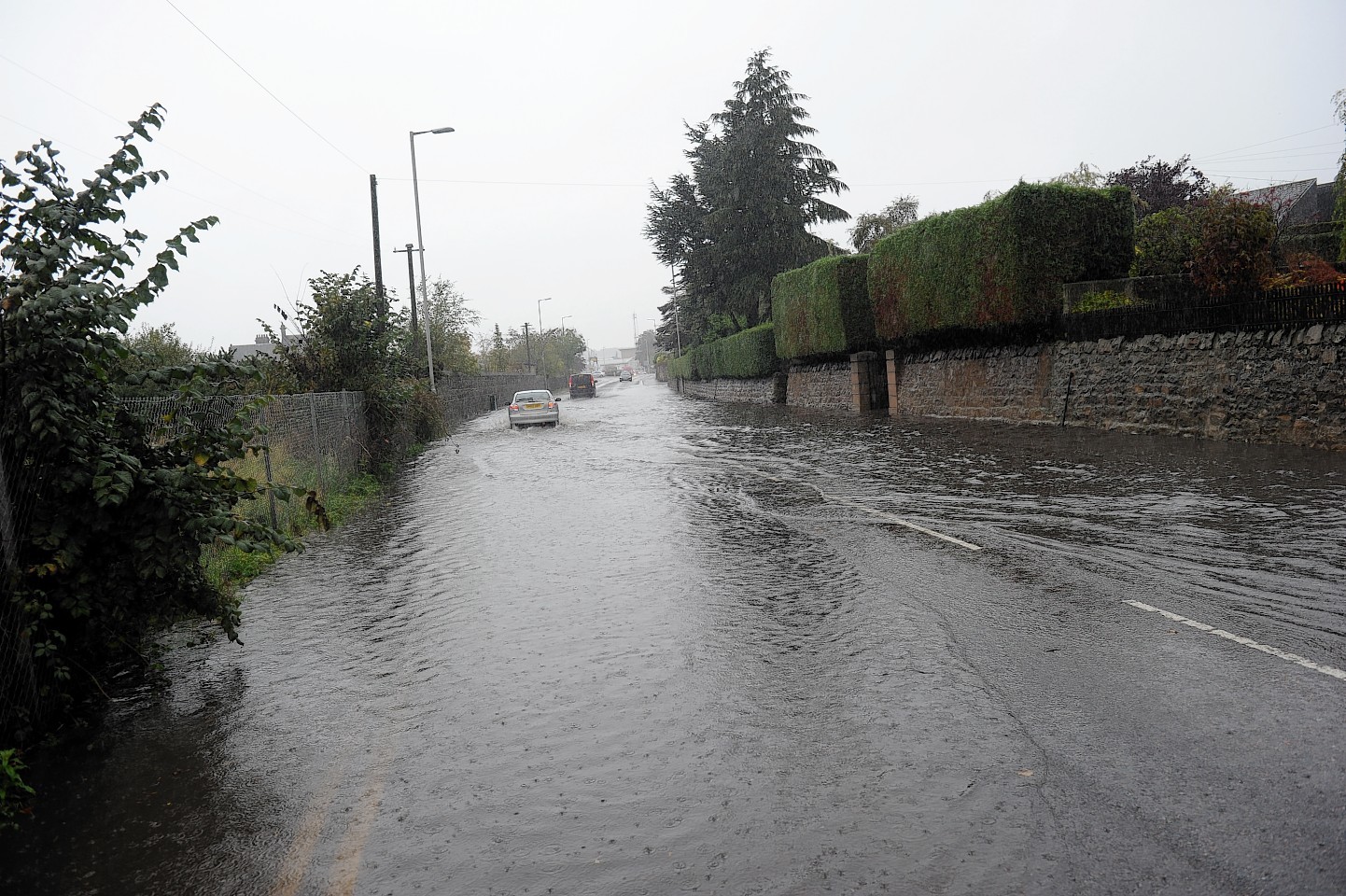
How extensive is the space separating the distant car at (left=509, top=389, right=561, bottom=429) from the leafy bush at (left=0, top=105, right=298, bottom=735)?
29.8 m

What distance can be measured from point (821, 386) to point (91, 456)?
34.2 metres

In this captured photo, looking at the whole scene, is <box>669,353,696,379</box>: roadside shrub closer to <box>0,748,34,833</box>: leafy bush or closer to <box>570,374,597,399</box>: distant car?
<box>570,374,597,399</box>: distant car

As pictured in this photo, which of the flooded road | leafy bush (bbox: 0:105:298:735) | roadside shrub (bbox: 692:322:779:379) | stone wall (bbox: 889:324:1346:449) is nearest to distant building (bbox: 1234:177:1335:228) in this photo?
roadside shrub (bbox: 692:322:779:379)

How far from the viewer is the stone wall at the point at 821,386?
118ft

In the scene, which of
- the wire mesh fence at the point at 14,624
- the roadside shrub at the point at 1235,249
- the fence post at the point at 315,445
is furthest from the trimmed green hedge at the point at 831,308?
the wire mesh fence at the point at 14,624

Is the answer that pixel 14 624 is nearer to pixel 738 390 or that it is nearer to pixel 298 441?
pixel 298 441

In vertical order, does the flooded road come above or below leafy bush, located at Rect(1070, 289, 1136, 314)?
below

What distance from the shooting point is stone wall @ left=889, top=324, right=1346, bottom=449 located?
46.5ft

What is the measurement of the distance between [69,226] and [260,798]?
144 inches

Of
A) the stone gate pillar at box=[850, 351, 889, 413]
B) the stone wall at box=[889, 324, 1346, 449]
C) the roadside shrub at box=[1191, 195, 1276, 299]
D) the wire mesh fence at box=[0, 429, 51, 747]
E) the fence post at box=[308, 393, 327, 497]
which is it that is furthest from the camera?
the stone gate pillar at box=[850, 351, 889, 413]

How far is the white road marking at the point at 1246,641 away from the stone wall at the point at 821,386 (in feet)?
92.4

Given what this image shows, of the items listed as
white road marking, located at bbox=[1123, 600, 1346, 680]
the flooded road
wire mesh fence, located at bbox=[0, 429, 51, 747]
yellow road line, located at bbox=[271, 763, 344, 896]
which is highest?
wire mesh fence, located at bbox=[0, 429, 51, 747]

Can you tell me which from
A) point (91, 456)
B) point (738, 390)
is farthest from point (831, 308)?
point (91, 456)

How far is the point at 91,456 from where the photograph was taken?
5.88 m
